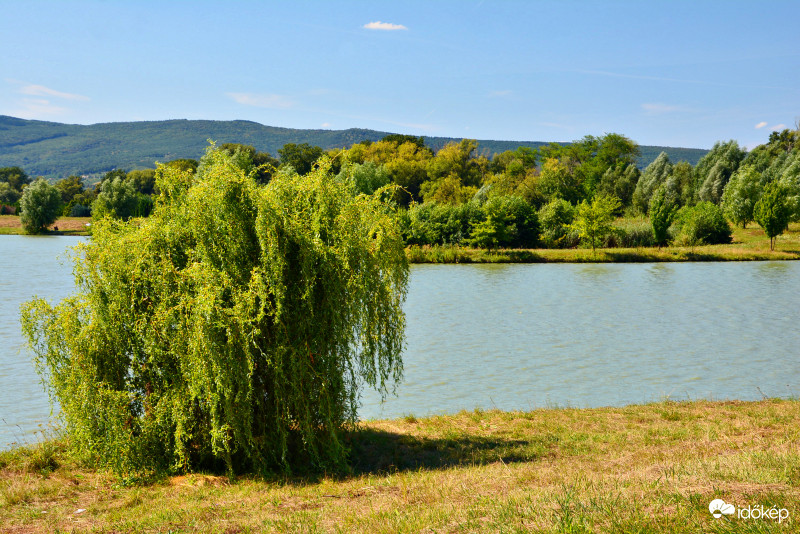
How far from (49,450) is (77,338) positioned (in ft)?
8.29

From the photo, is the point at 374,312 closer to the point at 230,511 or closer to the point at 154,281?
the point at 154,281

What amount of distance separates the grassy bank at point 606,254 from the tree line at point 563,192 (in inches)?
71.0

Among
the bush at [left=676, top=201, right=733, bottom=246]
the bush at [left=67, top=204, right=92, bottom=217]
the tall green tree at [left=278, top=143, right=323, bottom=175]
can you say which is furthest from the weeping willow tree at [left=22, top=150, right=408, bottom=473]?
the bush at [left=67, top=204, right=92, bottom=217]

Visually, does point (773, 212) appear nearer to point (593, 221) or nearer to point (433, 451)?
point (593, 221)

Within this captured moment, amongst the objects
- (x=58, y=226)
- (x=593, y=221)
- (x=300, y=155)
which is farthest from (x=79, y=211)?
(x=593, y=221)

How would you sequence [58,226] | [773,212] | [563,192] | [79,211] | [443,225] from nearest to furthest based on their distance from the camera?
[773,212]
[443,225]
[563,192]
[58,226]
[79,211]

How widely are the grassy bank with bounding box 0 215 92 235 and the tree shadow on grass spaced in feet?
320

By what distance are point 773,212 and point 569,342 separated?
4840cm

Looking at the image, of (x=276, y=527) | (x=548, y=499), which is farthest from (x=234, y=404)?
(x=548, y=499)

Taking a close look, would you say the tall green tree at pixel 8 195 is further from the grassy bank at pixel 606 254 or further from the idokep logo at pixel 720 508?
the idokep logo at pixel 720 508

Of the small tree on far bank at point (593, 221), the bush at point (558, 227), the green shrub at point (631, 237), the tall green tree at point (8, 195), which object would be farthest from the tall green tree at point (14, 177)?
the green shrub at point (631, 237)

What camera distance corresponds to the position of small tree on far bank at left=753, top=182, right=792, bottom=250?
64.4 metres

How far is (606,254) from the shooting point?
209 ft

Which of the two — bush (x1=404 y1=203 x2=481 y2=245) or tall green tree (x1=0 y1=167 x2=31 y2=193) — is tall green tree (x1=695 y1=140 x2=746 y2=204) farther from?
tall green tree (x1=0 y1=167 x2=31 y2=193)
